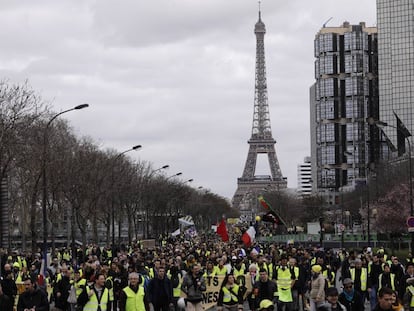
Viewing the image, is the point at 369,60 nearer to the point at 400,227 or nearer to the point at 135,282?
the point at 400,227

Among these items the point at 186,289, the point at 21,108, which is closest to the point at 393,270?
the point at 186,289

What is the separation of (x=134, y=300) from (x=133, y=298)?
0.12ft

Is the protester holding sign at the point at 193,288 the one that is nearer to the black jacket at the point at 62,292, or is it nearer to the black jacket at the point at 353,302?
the black jacket at the point at 62,292

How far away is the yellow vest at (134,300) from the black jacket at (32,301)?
4.53ft

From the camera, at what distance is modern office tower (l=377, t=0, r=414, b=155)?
159250mm

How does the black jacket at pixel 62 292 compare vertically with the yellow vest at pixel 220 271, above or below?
below

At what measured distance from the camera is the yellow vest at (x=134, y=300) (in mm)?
15164

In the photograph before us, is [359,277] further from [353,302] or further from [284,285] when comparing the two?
[353,302]

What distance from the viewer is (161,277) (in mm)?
18578

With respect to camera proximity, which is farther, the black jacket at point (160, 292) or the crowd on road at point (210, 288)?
the black jacket at point (160, 292)

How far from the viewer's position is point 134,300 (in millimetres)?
15211

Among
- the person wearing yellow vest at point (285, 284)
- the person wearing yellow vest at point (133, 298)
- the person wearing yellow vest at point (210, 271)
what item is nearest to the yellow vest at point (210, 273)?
the person wearing yellow vest at point (210, 271)

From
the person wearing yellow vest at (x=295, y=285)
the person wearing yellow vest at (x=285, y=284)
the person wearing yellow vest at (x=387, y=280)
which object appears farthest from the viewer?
the person wearing yellow vest at (x=295, y=285)

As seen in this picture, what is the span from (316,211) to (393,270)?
348 ft
